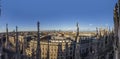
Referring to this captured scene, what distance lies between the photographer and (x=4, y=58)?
2772 centimetres

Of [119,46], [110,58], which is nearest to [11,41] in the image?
[110,58]

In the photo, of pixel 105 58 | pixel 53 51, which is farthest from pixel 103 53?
pixel 53 51

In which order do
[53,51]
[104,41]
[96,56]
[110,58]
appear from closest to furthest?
[96,56] < [110,58] < [104,41] < [53,51]

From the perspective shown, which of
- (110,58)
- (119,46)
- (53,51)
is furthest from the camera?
(53,51)

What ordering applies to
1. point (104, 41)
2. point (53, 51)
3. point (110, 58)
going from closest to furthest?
point (110, 58) → point (104, 41) → point (53, 51)

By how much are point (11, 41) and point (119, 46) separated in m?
34.7

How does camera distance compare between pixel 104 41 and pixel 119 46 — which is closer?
pixel 119 46

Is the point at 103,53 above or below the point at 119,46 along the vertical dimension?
below

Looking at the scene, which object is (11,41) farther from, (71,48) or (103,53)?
(103,53)

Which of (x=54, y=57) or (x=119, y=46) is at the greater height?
(x=119, y=46)

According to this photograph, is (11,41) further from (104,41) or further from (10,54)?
(104,41)

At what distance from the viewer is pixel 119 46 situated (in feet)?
23.8

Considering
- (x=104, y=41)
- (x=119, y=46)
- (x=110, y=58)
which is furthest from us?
(x=104, y=41)

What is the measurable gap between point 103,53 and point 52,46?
981 centimetres
